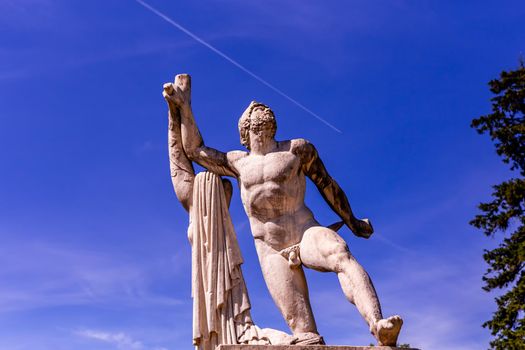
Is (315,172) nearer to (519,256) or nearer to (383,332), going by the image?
(383,332)

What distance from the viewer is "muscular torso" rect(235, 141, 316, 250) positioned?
9672 mm

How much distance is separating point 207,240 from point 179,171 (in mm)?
946

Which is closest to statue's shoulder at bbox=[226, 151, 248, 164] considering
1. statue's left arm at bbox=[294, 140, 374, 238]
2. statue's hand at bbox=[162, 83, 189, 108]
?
statue's left arm at bbox=[294, 140, 374, 238]

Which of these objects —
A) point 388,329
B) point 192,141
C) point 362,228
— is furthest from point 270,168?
point 388,329

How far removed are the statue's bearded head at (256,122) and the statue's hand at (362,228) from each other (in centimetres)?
144

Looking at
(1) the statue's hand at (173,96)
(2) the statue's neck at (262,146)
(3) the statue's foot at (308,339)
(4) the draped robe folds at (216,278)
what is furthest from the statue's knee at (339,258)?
(1) the statue's hand at (173,96)

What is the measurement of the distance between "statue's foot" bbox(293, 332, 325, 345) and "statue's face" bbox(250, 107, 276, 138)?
2.34 metres

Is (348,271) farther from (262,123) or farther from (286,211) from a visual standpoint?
(262,123)

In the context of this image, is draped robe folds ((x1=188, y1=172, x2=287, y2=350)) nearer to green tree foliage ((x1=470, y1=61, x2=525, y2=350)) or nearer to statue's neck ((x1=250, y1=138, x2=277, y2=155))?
statue's neck ((x1=250, y1=138, x2=277, y2=155))

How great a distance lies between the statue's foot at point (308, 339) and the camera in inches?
352

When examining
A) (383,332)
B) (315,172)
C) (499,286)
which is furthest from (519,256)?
(383,332)

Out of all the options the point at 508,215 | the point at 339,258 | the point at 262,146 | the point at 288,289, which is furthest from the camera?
the point at 508,215

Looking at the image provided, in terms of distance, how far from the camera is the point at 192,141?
10227 millimetres

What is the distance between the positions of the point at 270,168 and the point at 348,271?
1.51 meters
